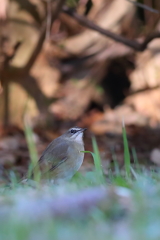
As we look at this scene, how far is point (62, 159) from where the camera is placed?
583 centimetres

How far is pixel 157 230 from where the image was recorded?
2.23m

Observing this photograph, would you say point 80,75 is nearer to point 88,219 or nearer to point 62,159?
point 62,159

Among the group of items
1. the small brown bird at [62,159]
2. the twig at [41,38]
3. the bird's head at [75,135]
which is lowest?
the small brown bird at [62,159]

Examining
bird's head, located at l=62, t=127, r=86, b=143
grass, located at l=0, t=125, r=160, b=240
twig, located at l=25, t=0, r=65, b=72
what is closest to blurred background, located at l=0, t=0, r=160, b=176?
twig, located at l=25, t=0, r=65, b=72

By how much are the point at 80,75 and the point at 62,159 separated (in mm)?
5568

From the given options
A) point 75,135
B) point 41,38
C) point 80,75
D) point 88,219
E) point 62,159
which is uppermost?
point 41,38

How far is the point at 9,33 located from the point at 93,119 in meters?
2.84

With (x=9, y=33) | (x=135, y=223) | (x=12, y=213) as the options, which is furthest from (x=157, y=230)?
(x=9, y=33)

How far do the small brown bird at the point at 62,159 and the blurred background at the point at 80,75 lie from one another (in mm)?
2835

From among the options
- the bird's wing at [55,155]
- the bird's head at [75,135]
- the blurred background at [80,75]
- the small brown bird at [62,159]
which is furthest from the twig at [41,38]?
the bird's wing at [55,155]

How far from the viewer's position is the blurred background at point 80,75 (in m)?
9.88

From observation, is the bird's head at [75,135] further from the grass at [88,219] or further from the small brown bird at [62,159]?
the grass at [88,219]

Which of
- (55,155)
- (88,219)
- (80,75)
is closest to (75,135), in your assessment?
Answer: (55,155)

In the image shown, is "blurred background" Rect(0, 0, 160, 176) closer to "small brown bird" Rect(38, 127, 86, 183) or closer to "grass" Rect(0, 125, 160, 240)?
"small brown bird" Rect(38, 127, 86, 183)
